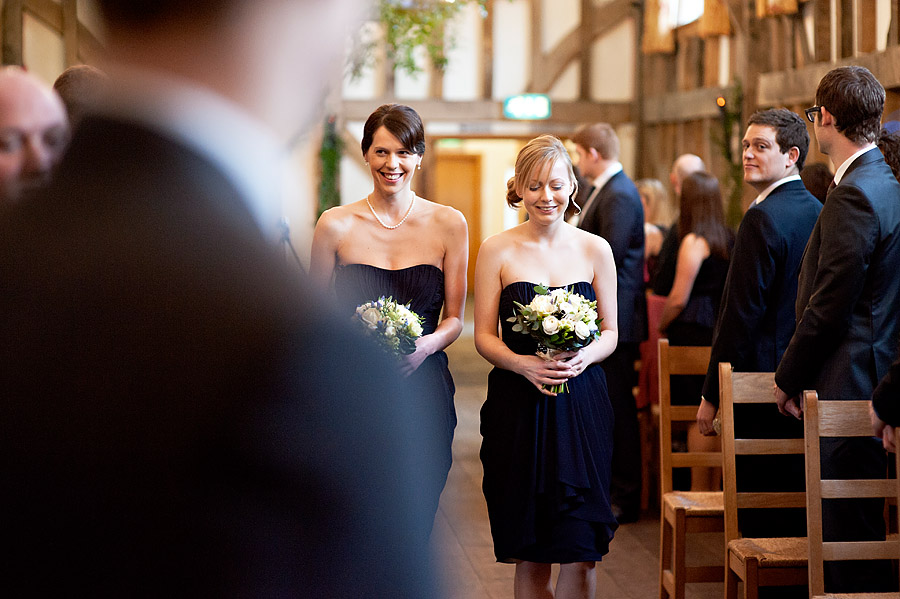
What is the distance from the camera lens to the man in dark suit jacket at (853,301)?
3.06 metres

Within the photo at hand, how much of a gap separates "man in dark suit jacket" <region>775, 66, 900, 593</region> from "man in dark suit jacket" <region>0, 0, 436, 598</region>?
106 inches

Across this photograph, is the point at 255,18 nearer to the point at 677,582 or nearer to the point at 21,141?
the point at 21,141

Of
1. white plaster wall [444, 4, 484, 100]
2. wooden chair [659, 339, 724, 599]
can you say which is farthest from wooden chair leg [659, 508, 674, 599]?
white plaster wall [444, 4, 484, 100]

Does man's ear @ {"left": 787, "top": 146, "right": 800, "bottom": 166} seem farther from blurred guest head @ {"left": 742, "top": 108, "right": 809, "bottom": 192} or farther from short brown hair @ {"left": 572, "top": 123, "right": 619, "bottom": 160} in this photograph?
short brown hair @ {"left": 572, "top": 123, "right": 619, "bottom": 160}

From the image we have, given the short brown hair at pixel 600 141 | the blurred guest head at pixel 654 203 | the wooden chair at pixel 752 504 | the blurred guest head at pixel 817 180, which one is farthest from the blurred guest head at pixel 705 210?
the blurred guest head at pixel 654 203

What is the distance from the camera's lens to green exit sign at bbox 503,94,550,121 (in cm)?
1276

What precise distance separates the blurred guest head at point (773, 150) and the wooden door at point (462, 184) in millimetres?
16129

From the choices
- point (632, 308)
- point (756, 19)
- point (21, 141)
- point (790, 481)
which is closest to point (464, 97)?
point (756, 19)

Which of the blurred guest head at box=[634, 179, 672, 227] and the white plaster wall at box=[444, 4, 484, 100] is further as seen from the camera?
the white plaster wall at box=[444, 4, 484, 100]

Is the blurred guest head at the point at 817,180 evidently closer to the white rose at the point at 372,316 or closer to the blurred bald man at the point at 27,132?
the white rose at the point at 372,316

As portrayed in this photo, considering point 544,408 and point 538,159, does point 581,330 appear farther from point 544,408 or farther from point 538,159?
point 538,159

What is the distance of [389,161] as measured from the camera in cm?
343

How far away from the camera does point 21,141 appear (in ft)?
4.49

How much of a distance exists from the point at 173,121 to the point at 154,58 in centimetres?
6
